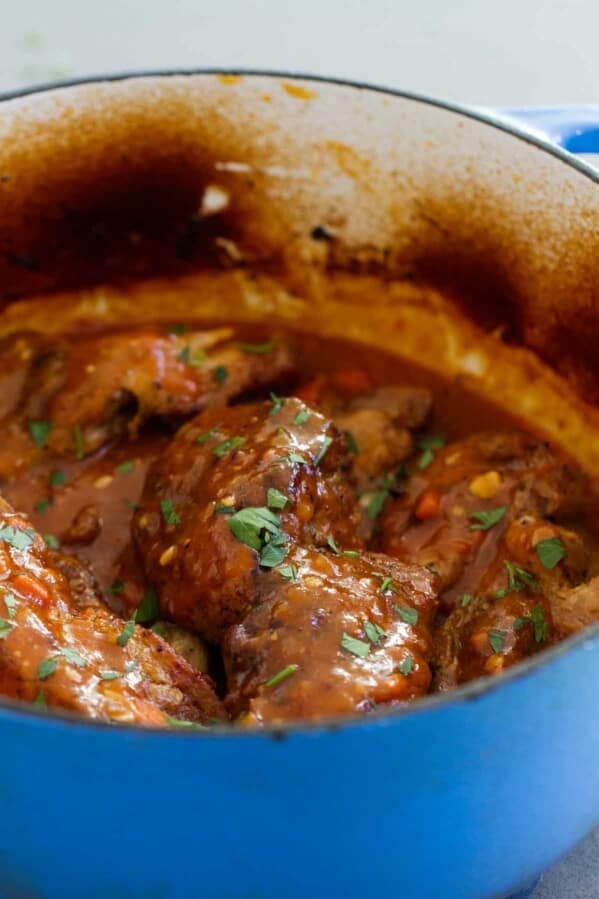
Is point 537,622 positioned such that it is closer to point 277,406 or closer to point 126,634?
point 277,406

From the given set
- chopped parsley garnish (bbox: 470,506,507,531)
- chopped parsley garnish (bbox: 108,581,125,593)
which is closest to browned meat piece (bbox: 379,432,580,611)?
chopped parsley garnish (bbox: 470,506,507,531)

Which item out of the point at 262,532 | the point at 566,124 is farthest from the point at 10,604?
the point at 566,124

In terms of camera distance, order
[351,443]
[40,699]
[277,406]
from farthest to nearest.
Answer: [351,443]
[277,406]
[40,699]

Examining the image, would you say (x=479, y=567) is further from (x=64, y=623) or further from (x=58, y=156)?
(x=58, y=156)

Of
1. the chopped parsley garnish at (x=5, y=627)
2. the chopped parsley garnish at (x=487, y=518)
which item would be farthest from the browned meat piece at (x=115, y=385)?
the chopped parsley garnish at (x=5, y=627)

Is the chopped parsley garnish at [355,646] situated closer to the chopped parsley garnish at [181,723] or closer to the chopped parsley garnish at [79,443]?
the chopped parsley garnish at [181,723]

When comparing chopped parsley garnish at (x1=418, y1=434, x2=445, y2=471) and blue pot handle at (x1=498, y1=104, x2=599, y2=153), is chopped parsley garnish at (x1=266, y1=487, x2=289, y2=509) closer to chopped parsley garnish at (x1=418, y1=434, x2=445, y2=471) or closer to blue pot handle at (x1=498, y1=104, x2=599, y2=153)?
chopped parsley garnish at (x1=418, y1=434, x2=445, y2=471)

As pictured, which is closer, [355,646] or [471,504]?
[355,646]
